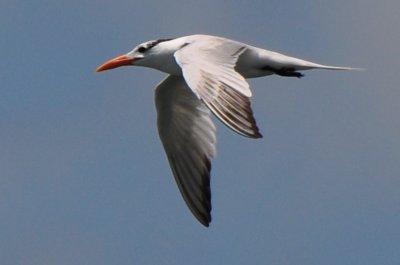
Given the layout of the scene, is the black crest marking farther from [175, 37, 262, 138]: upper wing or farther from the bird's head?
[175, 37, 262, 138]: upper wing

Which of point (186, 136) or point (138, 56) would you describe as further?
point (186, 136)

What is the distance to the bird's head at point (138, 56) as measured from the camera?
22.9m

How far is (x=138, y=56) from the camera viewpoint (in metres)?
23.1

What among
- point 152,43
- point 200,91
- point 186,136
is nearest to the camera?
point 200,91

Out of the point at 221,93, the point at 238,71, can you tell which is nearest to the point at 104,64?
the point at 238,71

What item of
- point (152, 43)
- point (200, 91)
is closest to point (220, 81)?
point (200, 91)

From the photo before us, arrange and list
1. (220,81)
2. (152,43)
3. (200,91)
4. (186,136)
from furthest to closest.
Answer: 1. (186,136)
2. (152,43)
3. (220,81)
4. (200,91)

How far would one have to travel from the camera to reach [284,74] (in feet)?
72.2

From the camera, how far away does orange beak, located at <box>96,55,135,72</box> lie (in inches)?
915

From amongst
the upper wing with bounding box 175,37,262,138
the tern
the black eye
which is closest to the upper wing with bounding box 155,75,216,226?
the tern

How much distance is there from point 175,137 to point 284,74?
2.70 meters

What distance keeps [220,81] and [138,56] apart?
386cm

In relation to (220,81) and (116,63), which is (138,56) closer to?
(116,63)

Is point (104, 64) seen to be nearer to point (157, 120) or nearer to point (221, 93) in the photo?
point (157, 120)
